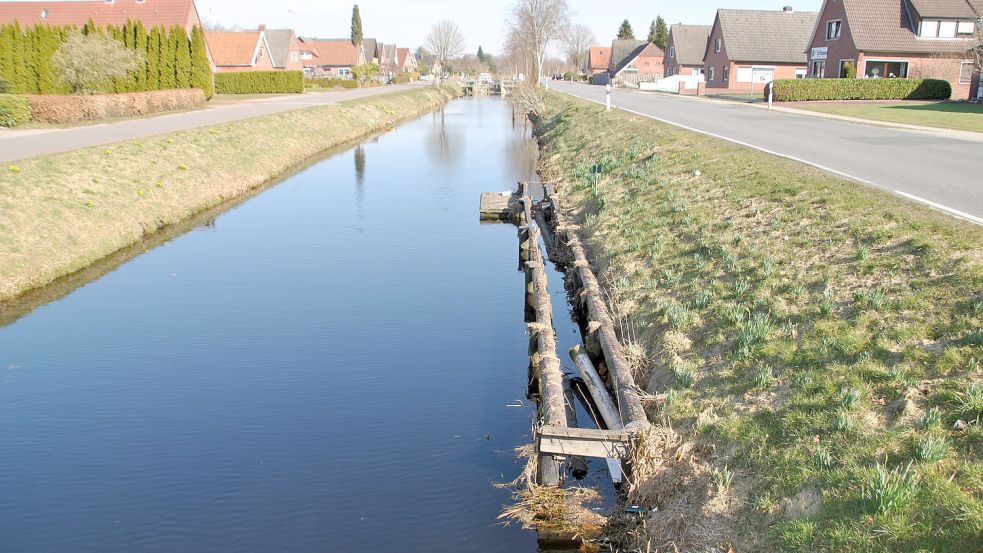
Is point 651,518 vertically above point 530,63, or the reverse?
point 530,63

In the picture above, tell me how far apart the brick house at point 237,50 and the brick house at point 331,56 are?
35.7 m

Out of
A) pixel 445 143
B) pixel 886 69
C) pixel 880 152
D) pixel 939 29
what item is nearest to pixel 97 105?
pixel 445 143

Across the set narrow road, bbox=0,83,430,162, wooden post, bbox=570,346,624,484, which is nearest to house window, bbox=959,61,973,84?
narrow road, bbox=0,83,430,162

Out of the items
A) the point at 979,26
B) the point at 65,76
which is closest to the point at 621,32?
the point at 979,26

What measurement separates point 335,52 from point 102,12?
53.1m

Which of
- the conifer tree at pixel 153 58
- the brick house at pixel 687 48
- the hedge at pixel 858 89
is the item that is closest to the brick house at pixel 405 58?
the brick house at pixel 687 48

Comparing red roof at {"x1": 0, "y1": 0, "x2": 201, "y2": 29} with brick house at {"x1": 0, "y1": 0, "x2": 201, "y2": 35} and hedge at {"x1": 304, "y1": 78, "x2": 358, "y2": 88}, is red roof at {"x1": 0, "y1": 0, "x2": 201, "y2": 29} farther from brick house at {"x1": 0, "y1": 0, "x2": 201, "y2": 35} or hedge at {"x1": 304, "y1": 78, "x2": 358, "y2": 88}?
hedge at {"x1": 304, "y1": 78, "x2": 358, "y2": 88}

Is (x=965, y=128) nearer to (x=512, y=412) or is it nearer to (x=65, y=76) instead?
(x=512, y=412)

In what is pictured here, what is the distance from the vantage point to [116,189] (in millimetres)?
17016

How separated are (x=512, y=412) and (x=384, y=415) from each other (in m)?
1.37

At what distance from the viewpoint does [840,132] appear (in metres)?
21.1

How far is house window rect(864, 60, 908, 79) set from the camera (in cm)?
4669

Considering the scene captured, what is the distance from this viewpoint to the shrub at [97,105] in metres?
27.2

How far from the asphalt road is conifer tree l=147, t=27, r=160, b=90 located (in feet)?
81.1
